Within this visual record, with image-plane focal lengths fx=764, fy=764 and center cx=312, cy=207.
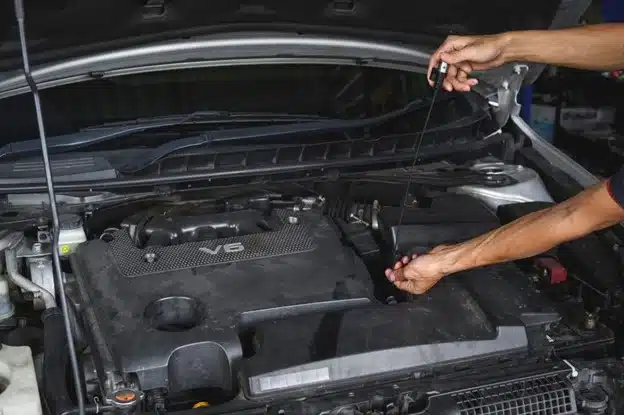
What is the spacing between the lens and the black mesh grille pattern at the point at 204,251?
5.53 ft

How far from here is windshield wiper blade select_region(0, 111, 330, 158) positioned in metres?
2.12

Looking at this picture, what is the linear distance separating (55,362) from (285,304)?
48 cm

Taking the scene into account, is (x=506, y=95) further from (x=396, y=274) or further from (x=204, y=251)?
(x=204, y=251)

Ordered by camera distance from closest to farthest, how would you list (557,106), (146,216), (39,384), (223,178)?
(39,384)
(146,216)
(223,178)
(557,106)

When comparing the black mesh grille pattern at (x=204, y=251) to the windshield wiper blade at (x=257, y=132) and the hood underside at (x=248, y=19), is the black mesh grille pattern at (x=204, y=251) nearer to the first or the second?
the windshield wiper blade at (x=257, y=132)

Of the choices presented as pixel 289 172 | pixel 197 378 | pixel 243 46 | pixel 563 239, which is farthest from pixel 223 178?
pixel 563 239

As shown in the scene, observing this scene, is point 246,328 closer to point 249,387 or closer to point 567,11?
point 249,387

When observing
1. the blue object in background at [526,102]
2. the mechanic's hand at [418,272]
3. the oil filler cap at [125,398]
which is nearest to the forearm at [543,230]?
the mechanic's hand at [418,272]

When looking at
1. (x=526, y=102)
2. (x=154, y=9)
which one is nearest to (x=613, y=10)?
(x=526, y=102)

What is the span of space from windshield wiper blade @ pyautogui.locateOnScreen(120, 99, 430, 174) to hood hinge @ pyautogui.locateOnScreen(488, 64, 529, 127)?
0.21 meters

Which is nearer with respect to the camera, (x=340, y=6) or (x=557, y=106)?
(x=340, y=6)

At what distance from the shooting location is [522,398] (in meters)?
1.46

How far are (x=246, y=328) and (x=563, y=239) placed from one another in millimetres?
653

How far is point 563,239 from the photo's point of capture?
1.48 meters
